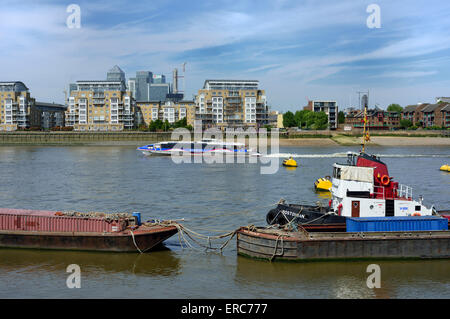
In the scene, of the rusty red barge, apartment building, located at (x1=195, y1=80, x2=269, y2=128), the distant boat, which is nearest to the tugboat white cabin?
the rusty red barge

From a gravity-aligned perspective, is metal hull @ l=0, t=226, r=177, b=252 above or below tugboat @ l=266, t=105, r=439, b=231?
below

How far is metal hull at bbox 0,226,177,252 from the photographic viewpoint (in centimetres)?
2611

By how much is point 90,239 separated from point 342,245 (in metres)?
14.0

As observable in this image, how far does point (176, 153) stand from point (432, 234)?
92274mm

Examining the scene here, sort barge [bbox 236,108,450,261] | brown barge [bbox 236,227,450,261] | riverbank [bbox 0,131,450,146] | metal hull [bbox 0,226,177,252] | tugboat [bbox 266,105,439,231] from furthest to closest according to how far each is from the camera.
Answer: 1. riverbank [bbox 0,131,450,146]
2. tugboat [bbox 266,105,439,231]
3. metal hull [bbox 0,226,177,252]
4. barge [bbox 236,108,450,261]
5. brown barge [bbox 236,227,450,261]

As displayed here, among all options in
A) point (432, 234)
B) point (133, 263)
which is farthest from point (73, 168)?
point (432, 234)

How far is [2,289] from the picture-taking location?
21609mm

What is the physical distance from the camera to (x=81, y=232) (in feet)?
87.1

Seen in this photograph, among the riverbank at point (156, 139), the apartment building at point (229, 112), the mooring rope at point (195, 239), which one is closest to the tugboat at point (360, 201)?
the mooring rope at point (195, 239)

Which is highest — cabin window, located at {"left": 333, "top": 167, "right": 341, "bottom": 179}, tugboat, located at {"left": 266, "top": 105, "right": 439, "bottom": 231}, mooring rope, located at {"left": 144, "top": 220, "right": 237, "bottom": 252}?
cabin window, located at {"left": 333, "top": 167, "right": 341, "bottom": 179}

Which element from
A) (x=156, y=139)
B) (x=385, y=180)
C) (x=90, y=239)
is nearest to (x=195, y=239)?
(x=90, y=239)

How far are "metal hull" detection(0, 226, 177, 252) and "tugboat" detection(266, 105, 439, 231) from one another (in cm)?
796

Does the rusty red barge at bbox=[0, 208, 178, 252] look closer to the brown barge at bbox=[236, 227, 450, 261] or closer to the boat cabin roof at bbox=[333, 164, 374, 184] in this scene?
the brown barge at bbox=[236, 227, 450, 261]
